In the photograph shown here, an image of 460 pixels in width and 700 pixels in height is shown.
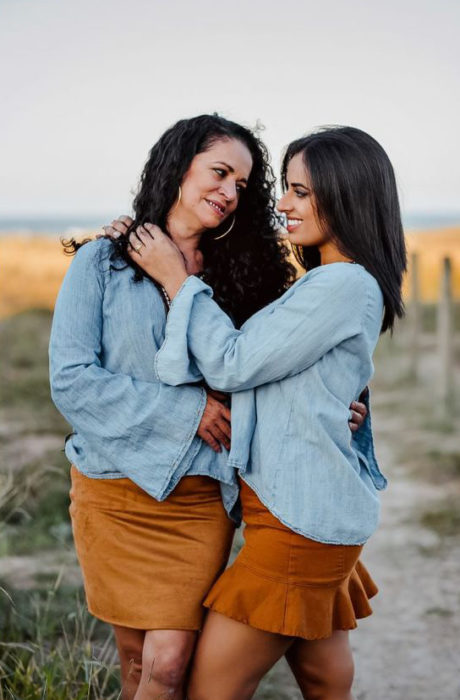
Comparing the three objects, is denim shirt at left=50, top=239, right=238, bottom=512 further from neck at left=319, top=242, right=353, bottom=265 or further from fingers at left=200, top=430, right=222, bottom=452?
neck at left=319, top=242, right=353, bottom=265

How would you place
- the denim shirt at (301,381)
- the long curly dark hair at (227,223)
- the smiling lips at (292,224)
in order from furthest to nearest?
1. the long curly dark hair at (227,223)
2. the smiling lips at (292,224)
3. the denim shirt at (301,381)

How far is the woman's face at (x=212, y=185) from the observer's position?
8.62 feet

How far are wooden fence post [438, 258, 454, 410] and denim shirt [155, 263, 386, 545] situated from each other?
6.60 metres

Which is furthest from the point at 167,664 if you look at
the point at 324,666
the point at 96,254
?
the point at 96,254

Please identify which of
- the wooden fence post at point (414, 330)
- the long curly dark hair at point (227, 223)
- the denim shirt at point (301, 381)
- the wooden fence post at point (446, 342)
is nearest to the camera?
the denim shirt at point (301, 381)

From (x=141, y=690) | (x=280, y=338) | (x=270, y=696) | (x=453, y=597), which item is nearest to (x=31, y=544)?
(x=270, y=696)

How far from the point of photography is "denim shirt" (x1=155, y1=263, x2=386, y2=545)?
7.09 feet

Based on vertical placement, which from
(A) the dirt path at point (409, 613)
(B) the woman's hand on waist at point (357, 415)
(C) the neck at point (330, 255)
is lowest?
(A) the dirt path at point (409, 613)

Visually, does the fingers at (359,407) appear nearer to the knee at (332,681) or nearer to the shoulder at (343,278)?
the shoulder at (343,278)

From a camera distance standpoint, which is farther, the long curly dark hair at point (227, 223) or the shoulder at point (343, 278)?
the long curly dark hair at point (227, 223)

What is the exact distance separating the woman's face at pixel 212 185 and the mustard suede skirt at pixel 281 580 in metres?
0.85

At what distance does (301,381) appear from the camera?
2199 mm

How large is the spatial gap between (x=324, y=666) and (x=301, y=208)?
124 cm

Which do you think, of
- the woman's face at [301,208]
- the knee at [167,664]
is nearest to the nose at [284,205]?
the woman's face at [301,208]
